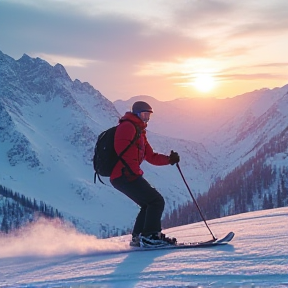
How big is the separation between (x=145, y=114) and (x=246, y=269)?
389 cm

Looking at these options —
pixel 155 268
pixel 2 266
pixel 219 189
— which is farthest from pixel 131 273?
pixel 219 189

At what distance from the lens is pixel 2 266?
24.6 ft

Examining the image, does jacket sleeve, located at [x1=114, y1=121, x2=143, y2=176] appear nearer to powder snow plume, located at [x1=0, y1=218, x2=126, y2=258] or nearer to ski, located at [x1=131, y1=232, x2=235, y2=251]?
ski, located at [x1=131, y1=232, x2=235, y2=251]

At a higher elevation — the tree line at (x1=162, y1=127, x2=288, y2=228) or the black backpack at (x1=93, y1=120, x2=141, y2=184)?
the tree line at (x1=162, y1=127, x2=288, y2=228)

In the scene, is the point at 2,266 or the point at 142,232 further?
the point at 142,232

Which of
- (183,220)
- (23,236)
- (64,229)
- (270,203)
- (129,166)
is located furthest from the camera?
(183,220)

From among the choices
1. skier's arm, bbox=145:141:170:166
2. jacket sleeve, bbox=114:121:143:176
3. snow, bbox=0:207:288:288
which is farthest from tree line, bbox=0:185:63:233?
jacket sleeve, bbox=114:121:143:176

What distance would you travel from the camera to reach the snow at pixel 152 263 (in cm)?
551

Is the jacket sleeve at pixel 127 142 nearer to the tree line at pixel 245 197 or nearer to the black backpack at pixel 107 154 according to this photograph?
the black backpack at pixel 107 154

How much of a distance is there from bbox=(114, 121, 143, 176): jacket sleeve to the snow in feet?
5.09

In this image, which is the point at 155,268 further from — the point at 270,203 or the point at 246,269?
the point at 270,203

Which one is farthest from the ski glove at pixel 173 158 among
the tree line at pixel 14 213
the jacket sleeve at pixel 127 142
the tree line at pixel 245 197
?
the tree line at pixel 14 213

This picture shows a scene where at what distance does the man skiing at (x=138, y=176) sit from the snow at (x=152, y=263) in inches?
23.5

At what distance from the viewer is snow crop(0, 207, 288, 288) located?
5512 millimetres
